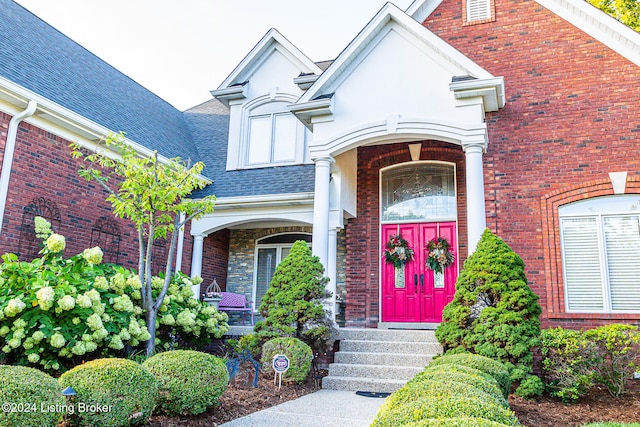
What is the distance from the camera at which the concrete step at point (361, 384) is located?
6945 millimetres

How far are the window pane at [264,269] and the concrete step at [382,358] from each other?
435 cm

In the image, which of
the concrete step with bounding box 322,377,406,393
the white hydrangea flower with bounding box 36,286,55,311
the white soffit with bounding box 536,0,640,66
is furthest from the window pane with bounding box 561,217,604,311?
the white hydrangea flower with bounding box 36,286,55,311

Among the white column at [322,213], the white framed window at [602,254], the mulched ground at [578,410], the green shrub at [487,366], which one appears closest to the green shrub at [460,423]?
the green shrub at [487,366]

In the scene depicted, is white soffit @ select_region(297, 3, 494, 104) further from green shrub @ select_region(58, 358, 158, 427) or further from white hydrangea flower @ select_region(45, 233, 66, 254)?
green shrub @ select_region(58, 358, 158, 427)

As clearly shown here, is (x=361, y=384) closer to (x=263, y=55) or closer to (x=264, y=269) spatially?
(x=264, y=269)

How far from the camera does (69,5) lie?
9.56 meters

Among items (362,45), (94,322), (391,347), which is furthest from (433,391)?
(362,45)

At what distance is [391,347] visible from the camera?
25.8 feet

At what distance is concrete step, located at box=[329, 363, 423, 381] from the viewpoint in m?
7.18

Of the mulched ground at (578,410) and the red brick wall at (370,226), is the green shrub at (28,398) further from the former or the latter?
the red brick wall at (370,226)

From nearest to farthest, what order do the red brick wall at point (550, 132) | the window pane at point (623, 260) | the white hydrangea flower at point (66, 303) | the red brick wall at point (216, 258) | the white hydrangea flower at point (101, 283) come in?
the white hydrangea flower at point (66, 303)
the white hydrangea flower at point (101, 283)
the window pane at point (623, 260)
the red brick wall at point (550, 132)
the red brick wall at point (216, 258)

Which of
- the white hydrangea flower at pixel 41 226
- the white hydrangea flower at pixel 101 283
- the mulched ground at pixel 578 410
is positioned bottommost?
the mulched ground at pixel 578 410

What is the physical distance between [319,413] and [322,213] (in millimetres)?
4020

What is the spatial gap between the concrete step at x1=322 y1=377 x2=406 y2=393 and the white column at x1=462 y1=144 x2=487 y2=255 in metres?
2.38
